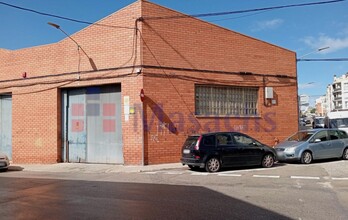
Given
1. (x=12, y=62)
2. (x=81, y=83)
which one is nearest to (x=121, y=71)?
(x=81, y=83)

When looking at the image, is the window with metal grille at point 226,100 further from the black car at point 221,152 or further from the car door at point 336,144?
the car door at point 336,144

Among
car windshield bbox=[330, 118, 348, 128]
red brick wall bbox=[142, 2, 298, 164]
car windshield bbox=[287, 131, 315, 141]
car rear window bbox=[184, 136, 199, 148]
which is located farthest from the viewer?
car windshield bbox=[330, 118, 348, 128]

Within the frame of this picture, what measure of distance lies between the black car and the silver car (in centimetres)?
163

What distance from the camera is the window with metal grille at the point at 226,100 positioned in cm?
1631

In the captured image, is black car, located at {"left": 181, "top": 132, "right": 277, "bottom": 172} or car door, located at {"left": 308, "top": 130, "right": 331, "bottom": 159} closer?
black car, located at {"left": 181, "top": 132, "right": 277, "bottom": 172}

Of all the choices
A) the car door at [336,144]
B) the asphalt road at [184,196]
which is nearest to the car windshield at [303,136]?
the car door at [336,144]

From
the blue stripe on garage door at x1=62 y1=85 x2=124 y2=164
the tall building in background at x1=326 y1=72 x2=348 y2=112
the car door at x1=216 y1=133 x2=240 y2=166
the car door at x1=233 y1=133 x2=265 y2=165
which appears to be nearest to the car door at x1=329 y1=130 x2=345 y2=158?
the car door at x1=233 y1=133 x2=265 y2=165

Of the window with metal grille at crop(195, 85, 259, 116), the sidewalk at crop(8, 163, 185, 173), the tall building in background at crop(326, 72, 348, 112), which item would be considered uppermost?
the tall building in background at crop(326, 72, 348, 112)

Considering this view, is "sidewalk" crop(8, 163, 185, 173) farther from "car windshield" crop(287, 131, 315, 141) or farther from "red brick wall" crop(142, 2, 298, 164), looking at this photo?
"car windshield" crop(287, 131, 315, 141)

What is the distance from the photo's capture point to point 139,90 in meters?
14.6

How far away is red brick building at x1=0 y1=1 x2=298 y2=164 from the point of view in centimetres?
1478

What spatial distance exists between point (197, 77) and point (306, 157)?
5.86 meters

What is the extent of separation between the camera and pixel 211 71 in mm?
16312

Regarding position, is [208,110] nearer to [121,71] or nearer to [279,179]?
[121,71]
